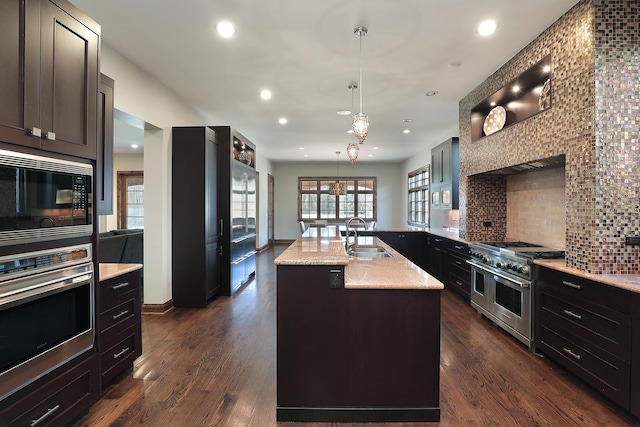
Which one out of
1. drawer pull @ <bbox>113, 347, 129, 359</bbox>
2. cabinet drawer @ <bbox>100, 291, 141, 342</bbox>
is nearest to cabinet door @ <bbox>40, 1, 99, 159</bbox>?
cabinet drawer @ <bbox>100, 291, 141, 342</bbox>

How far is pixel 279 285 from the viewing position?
81.5 inches

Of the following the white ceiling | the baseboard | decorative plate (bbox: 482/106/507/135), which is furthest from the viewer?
the baseboard

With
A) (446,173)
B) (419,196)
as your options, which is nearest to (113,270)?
(446,173)

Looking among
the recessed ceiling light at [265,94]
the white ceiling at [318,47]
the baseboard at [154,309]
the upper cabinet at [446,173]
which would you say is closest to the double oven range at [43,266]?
the white ceiling at [318,47]

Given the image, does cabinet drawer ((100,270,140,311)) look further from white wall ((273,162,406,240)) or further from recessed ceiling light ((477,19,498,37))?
white wall ((273,162,406,240))

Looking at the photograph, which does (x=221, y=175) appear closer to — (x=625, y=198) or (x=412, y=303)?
(x=412, y=303)

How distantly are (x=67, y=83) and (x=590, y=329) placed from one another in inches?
141

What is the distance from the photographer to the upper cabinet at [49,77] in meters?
1.48

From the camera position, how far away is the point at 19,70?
152 cm

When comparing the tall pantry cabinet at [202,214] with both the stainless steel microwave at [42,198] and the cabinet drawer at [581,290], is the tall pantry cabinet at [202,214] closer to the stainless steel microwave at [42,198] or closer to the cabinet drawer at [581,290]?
the stainless steel microwave at [42,198]

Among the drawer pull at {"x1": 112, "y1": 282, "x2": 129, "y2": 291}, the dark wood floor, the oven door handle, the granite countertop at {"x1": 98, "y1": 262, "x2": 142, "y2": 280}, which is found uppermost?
the granite countertop at {"x1": 98, "y1": 262, "x2": 142, "y2": 280}

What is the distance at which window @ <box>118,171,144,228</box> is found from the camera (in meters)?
8.74

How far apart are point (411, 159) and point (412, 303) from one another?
8.47 metres

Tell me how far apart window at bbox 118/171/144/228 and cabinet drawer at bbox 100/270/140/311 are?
6.99 meters
